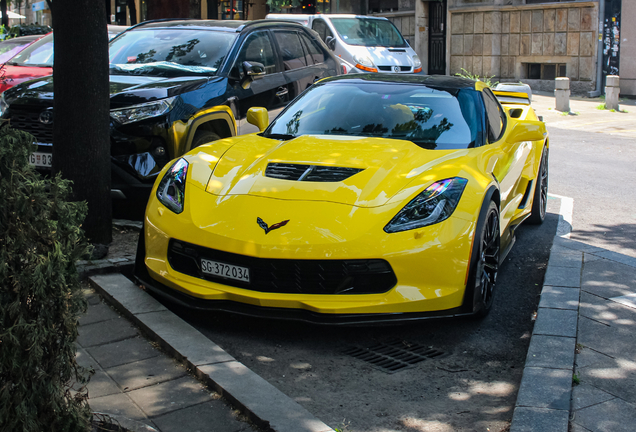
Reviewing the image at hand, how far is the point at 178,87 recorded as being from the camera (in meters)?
6.79

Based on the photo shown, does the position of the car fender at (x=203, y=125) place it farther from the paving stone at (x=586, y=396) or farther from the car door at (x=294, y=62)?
the paving stone at (x=586, y=396)

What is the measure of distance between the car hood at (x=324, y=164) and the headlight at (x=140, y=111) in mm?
1432

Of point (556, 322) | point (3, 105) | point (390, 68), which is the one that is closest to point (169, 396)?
point (556, 322)

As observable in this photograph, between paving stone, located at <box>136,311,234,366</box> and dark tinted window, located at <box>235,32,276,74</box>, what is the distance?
4.11 m

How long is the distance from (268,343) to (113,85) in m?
3.62

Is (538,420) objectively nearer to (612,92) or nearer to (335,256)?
(335,256)

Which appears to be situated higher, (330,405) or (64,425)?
(64,425)

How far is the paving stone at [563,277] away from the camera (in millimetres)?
4969

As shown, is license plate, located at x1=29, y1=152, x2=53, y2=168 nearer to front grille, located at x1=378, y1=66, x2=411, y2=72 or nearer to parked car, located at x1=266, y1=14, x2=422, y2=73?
parked car, located at x1=266, y1=14, x2=422, y2=73

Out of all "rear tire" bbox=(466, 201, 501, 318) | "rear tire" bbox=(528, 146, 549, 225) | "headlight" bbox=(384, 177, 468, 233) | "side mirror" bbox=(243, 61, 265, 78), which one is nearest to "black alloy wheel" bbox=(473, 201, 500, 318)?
"rear tire" bbox=(466, 201, 501, 318)

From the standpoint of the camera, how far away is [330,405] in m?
3.51

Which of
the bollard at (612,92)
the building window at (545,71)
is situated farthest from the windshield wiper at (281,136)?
the building window at (545,71)

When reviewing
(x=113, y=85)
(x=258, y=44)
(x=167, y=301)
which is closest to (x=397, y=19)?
(x=258, y=44)

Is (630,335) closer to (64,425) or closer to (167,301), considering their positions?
(167,301)
